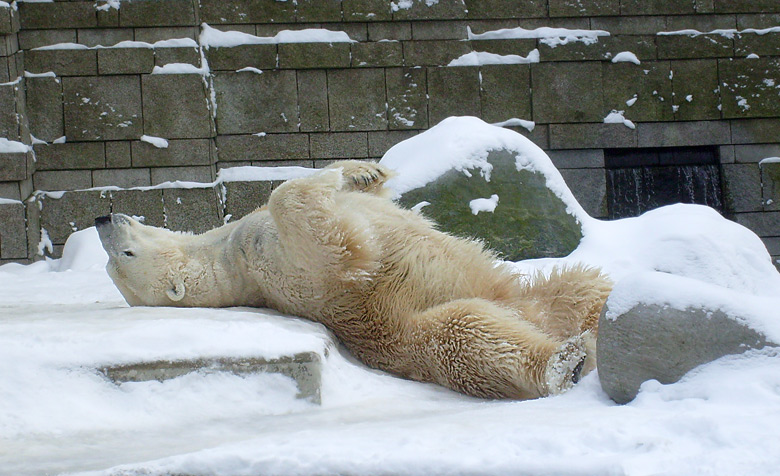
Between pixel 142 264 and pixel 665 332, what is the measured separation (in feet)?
7.00

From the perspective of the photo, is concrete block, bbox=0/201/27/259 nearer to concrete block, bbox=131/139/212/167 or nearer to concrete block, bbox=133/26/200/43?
concrete block, bbox=131/139/212/167

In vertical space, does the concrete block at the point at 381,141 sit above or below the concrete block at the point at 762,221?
above

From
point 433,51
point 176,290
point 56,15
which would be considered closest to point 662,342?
point 176,290

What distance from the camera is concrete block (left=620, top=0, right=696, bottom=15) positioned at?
827 cm

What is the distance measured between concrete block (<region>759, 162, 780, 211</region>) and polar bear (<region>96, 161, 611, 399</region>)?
606cm

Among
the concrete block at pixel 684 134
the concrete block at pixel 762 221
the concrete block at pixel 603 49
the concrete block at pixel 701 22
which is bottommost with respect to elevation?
the concrete block at pixel 762 221

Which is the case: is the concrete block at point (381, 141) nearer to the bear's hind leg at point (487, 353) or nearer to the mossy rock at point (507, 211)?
→ the mossy rock at point (507, 211)

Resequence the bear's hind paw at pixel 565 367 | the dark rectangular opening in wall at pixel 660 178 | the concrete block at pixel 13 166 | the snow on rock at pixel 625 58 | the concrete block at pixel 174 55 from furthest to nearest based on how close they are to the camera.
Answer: the dark rectangular opening in wall at pixel 660 178 < the snow on rock at pixel 625 58 < the concrete block at pixel 174 55 < the concrete block at pixel 13 166 < the bear's hind paw at pixel 565 367

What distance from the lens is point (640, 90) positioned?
8312 mm

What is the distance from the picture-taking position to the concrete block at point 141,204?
299 inches

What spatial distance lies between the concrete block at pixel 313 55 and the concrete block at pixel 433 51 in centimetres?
63

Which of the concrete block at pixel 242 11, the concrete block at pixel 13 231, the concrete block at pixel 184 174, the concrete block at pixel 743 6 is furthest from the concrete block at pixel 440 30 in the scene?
the concrete block at pixel 13 231

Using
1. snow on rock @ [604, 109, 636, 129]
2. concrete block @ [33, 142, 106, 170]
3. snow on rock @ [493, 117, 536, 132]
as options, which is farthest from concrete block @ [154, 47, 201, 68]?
snow on rock @ [604, 109, 636, 129]

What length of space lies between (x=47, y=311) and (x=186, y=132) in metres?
4.58
